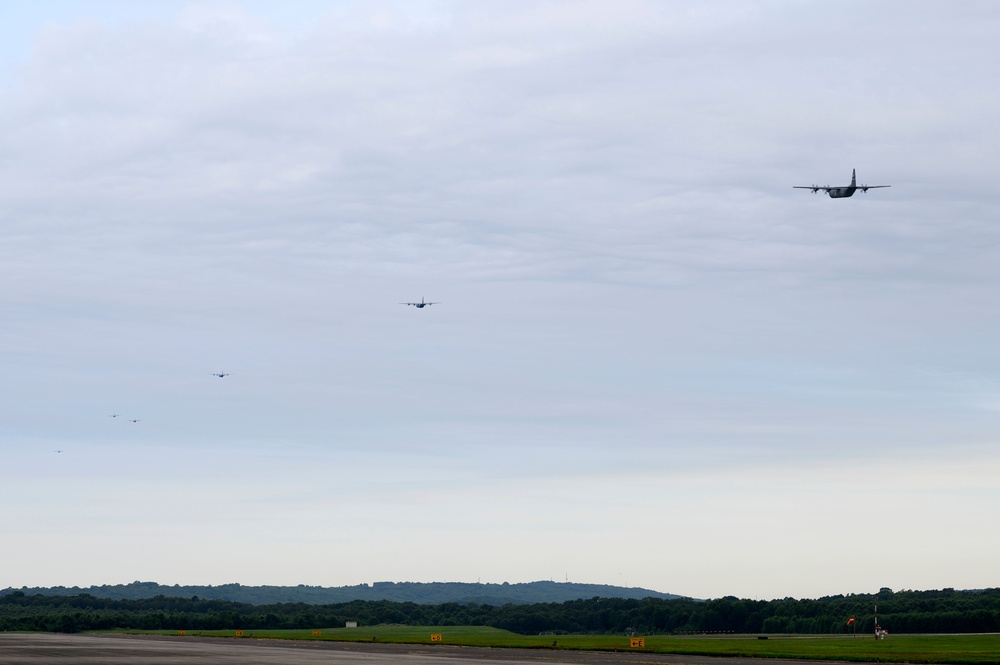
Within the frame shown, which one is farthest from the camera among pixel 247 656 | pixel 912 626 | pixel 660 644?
pixel 912 626

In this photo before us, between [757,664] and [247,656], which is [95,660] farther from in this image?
[757,664]

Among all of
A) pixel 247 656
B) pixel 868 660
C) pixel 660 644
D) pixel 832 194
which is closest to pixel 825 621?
pixel 660 644

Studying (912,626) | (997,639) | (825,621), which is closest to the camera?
(997,639)

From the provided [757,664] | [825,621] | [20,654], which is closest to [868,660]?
[757,664]

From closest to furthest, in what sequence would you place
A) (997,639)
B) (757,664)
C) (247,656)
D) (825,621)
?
(757,664)
(247,656)
(997,639)
(825,621)

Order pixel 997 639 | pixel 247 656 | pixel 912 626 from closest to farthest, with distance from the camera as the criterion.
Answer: pixel 247 656, pixel 997 639, pixel 912 626

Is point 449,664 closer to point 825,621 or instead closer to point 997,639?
point 997,639

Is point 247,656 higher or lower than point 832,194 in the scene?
lower

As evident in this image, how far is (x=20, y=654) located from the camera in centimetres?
10700

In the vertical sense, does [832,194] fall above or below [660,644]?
above

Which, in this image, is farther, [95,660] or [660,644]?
[660,644]

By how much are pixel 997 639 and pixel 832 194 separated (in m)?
47.5

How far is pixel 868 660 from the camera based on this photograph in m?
95.1

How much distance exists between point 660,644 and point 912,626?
55167mm
